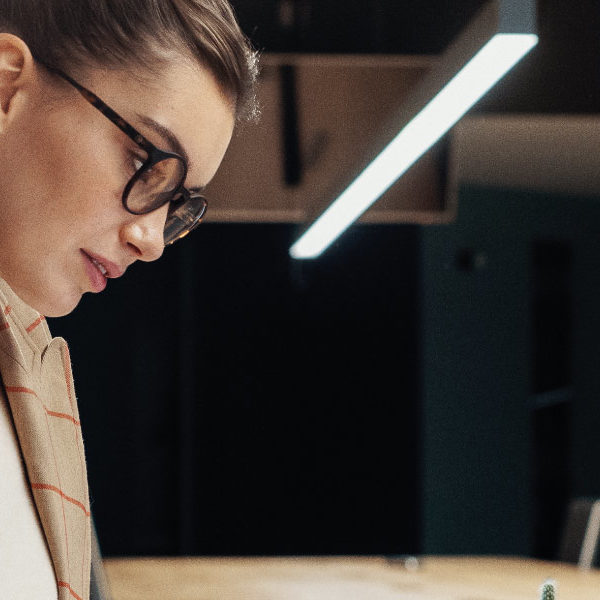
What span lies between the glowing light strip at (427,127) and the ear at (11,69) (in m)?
0.62

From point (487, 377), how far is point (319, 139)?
3.82 meters

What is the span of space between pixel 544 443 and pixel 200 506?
2692mm

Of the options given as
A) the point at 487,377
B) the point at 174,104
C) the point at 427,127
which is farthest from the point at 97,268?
the point at 487,377

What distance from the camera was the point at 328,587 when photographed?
2.94 m

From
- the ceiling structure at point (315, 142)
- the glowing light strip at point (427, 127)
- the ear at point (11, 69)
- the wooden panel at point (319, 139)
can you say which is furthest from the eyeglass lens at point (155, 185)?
the wooden panel at point (319, 139)

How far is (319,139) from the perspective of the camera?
3.26 m

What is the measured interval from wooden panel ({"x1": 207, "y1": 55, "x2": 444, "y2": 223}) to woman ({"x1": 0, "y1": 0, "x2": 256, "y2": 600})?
8.01 feet

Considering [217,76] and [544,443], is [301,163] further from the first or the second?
[544,443]

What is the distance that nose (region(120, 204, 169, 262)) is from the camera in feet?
2.55

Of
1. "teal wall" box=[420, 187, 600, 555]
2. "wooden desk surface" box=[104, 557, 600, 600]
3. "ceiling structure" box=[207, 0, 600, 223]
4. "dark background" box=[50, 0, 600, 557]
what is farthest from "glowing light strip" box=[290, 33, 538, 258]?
"teal wall" box=[420, 187, 600, 555]

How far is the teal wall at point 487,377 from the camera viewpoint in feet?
21.5

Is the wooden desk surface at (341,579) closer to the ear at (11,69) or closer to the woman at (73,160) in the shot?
the woman at (73,160)

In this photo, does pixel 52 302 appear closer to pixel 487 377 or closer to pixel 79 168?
pixel 79 168

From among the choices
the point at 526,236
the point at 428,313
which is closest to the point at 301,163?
the point at 428,313
